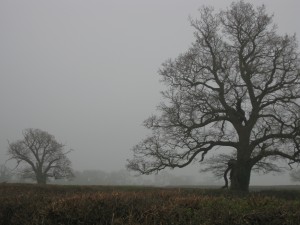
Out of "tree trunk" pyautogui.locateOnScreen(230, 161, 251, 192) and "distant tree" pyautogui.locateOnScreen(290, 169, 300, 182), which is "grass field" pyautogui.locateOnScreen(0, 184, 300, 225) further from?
"distant tree" pyautogui.locateOnScreen(290, 169, 300, 182)

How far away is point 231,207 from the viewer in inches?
244

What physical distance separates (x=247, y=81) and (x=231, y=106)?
6.49ft

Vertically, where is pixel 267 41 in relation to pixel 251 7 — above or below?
below

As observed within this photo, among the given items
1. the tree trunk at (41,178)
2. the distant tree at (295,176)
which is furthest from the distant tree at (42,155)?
the distant tree at (295,176)

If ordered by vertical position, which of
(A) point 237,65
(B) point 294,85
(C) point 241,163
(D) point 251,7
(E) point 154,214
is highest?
(D) point 251,7

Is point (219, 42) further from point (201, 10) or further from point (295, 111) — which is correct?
point (295, 111)

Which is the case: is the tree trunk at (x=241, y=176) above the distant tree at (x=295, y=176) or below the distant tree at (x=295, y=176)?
below

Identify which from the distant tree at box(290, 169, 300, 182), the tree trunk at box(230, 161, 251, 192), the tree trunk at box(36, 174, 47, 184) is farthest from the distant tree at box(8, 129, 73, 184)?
the distant tree at box(290, 169, 300, 182)

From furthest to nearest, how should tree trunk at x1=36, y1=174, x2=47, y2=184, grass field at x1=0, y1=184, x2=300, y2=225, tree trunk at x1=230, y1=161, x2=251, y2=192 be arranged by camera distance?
1. tree trunk at x1=36, y1=174, x2=47, y2=184
2. tree trunk at x1=230, y1=161, x2=251, y2=192
3. grass field at x1=0, y1=184, x2=300, y2=225

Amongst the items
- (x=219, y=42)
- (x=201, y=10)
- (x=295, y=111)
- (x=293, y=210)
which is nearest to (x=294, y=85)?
(x=295, y=111)

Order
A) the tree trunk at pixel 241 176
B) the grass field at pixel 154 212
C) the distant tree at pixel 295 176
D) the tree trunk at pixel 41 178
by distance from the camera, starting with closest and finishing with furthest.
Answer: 1. the grass field at pixel 154 212
2. the tree trunk at pixel 241 176
3. the tree trunk at pixel 41 178
4. the distant tree at pixel 295 176

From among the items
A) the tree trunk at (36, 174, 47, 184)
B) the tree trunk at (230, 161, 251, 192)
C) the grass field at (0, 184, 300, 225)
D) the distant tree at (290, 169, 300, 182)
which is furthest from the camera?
the distant tree at (290, 169, 300, 182)

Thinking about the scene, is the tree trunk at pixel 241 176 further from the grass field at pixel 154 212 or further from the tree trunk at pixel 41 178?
the tree trunk at pixel 41 178

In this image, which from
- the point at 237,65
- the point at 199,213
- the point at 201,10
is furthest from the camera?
the point at 201,10
